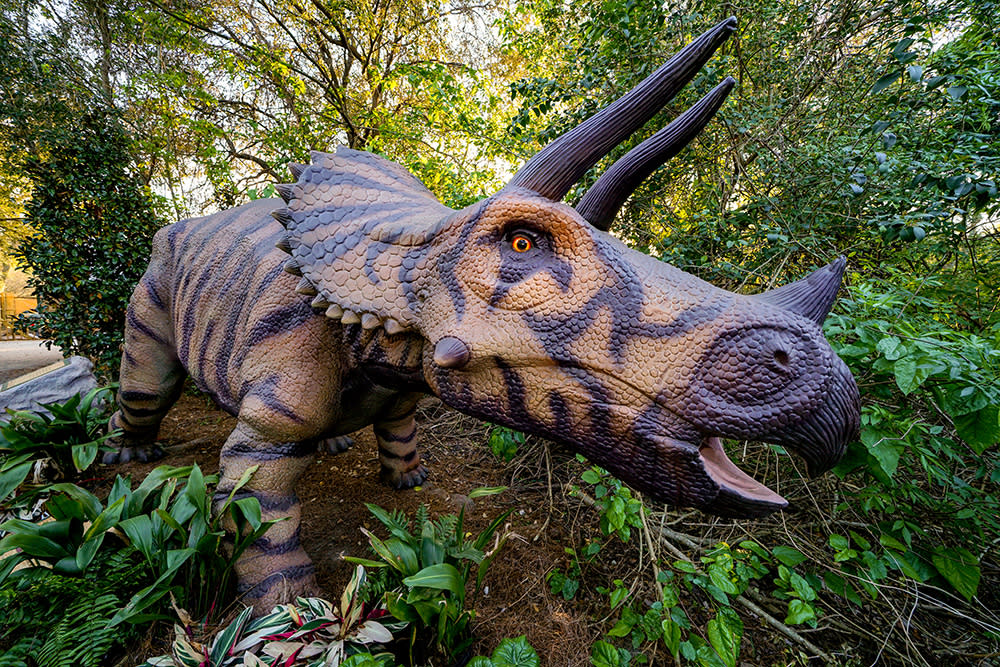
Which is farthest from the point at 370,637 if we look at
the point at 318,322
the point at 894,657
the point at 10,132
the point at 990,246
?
the point at 10,132

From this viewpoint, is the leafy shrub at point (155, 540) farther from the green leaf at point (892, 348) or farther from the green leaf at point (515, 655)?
the green leaf at point (892, 348)

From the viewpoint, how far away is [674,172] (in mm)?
3629

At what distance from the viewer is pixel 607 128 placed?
127cm

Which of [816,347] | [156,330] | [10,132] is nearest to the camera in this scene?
[816,347]

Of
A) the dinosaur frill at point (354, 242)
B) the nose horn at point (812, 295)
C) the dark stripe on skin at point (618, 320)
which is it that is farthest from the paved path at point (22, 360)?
the nose horn at point (812, 295)

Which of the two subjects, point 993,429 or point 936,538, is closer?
point 993,429

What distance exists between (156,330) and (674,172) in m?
3.91

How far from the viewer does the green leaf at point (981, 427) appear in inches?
55.2

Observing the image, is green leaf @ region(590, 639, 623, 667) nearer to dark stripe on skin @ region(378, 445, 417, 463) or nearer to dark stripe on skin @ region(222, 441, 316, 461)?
dark stripe on skin @ region(222, 441, 316, 461)

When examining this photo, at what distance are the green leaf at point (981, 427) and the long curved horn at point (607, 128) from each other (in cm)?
144

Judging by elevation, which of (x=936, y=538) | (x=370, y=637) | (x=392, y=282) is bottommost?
(x=936, y=538)

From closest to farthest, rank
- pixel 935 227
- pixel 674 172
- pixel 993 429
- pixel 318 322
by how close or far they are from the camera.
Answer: pixel 993 429 → pixel 318 322 → pixel 935 227 → pixel 674 172

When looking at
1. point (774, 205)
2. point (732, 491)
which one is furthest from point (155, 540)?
point (774, 205)

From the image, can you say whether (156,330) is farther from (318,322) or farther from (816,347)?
(816,347)
